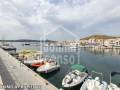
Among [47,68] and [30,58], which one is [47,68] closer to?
[47,68]

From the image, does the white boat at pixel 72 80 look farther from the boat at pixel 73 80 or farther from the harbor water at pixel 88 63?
the harbor water at pixel 88 63

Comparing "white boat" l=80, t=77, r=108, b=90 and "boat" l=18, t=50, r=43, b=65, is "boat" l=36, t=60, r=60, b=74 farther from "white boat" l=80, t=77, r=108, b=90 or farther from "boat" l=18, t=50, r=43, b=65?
"white boat" l=80, t=77, r=108, b=90

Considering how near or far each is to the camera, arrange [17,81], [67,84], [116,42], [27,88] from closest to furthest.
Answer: [27,88] → [17,81] → [67,84] → [116,42]

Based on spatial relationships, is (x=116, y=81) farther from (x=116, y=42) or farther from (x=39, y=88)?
(x=116, y=42)

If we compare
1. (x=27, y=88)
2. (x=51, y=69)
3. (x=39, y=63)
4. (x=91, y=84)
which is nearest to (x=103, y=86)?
(x=91, y=84)

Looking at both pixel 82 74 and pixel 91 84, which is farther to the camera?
pixel 82 74

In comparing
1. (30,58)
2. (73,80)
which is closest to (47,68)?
(73,80)

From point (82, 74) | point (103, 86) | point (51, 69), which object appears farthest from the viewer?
point (51, 69)

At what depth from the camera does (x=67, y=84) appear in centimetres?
2697

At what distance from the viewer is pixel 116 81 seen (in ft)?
107

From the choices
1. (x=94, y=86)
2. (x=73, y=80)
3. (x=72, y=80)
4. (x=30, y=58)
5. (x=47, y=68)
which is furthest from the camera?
(x=30, y=58)

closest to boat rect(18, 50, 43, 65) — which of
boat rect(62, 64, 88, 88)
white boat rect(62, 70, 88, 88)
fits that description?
boat rect(62, 64, 88, 88)

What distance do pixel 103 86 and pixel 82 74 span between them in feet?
29.1

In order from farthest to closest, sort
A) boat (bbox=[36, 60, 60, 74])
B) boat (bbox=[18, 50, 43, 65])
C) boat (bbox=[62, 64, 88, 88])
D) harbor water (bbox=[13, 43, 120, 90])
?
boat (bbox=[18, 50, 43, 65])
boat (bbox=[36, 60, 60, 74])
harbor water (bbox=[13, 43, 120, 90])
boat (bbox=[62, 64, 88, 88])
